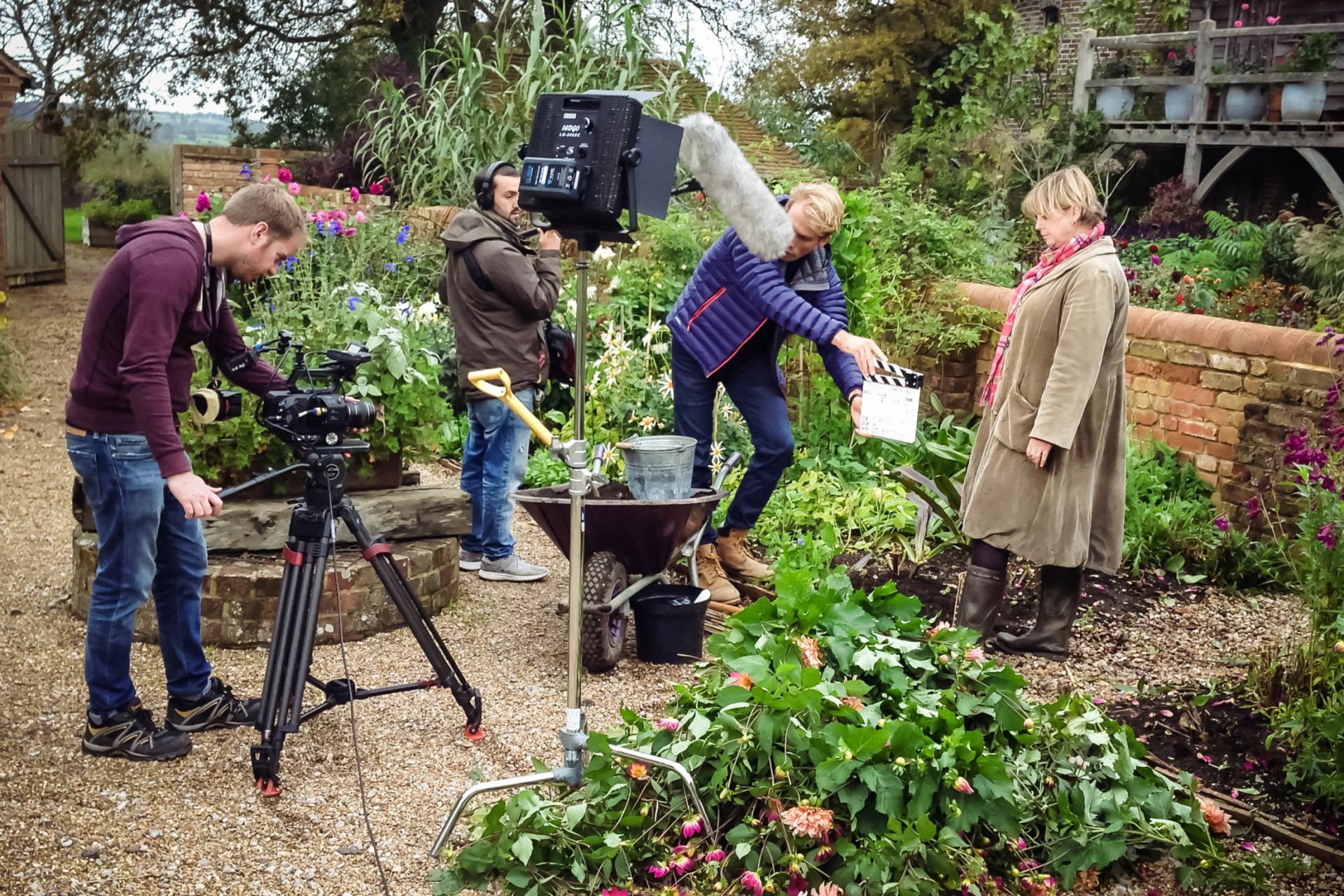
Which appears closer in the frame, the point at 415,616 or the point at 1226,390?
the point at 415,616

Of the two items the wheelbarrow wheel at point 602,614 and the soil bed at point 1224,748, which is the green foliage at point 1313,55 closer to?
the soil bed at point 1224,748

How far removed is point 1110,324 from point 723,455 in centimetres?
236

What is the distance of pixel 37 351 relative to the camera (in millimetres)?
10789

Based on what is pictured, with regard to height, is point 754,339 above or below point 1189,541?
above

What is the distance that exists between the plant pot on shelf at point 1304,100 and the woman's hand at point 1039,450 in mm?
10141

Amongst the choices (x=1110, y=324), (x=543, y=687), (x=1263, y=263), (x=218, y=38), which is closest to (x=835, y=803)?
(x=543, y=687)

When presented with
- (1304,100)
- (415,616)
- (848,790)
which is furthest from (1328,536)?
(1304,100)

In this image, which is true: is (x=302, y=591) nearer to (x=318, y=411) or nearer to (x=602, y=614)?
(x=318, y=411)

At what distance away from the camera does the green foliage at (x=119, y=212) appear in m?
18.9

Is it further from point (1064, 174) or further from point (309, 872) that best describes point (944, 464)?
point (309, 872)

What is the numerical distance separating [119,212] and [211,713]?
1714cm

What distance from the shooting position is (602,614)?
4.41 meters

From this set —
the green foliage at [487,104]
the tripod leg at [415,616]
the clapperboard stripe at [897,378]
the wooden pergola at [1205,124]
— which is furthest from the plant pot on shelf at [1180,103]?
the tripod leg at [415,616]

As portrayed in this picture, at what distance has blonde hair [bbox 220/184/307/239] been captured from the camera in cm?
350
